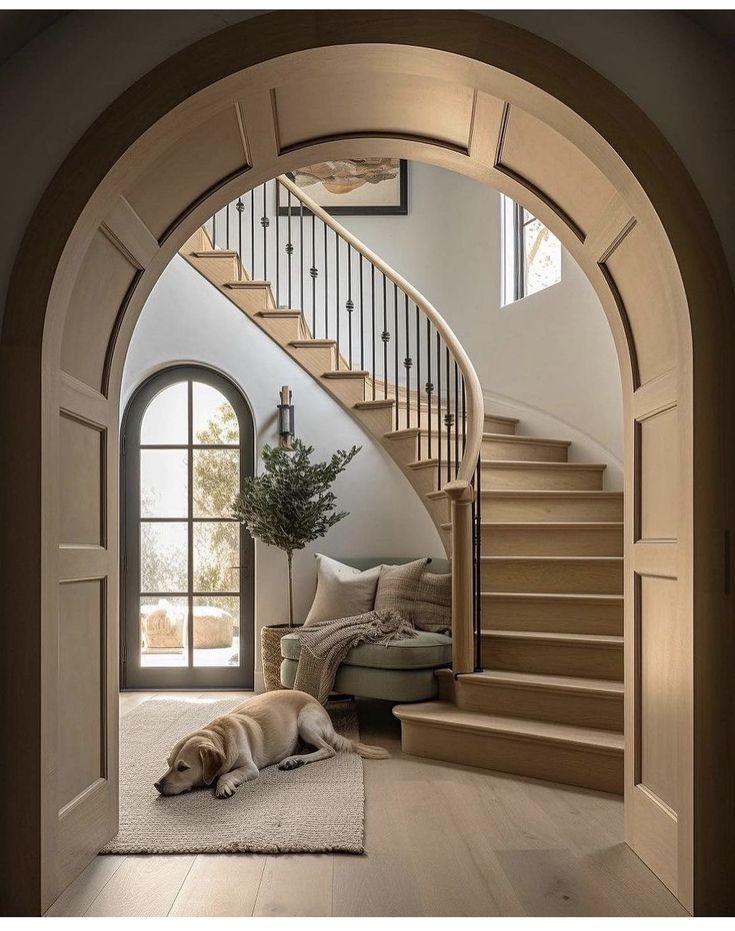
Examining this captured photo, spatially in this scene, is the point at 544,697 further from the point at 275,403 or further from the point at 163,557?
the point at 163,557

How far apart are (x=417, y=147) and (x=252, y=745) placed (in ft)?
8.23

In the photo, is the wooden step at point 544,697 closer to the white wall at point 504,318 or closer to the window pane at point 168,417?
the white wall at point 504,318

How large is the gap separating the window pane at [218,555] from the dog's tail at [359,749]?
6.57ft

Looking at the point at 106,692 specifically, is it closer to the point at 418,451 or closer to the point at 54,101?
the point at 54,101

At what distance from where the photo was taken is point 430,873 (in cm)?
257

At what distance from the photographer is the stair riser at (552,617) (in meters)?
4.18

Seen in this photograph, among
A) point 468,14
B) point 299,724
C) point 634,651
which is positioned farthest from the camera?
point 299,724

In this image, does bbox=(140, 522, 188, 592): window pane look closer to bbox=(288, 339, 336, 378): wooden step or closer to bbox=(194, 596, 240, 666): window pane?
bbox=(194, 596, 240, 666): window pane

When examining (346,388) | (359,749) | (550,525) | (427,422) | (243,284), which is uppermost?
(243,284)

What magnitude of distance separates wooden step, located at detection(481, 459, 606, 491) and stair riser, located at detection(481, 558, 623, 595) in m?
0.89

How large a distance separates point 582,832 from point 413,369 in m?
4.67

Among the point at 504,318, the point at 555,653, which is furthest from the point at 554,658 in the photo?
the point at 504,318

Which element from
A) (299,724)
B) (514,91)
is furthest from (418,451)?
(514,91)

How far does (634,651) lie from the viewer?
9.05 feet
